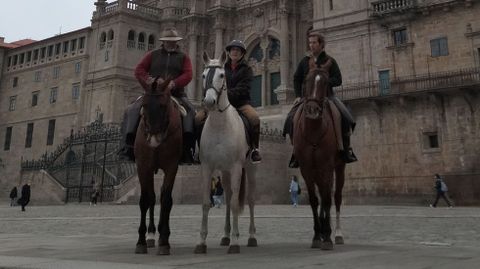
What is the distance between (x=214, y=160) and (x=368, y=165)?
25.1m

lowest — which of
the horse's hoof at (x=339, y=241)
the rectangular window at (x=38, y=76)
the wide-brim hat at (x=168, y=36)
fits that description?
the horse's hoof at (x=339, y=241)

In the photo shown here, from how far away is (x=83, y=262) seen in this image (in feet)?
16.4

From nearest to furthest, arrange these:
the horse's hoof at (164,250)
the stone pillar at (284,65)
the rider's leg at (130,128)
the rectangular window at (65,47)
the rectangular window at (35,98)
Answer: the horse's hoof at (164,250), the rider's leg at (130,128), the stone pillar at (284,65), the rectangular window at (65,47), the rectangular window at (35,98)

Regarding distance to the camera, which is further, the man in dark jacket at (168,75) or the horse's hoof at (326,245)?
the man in dark jacket at (168,75)

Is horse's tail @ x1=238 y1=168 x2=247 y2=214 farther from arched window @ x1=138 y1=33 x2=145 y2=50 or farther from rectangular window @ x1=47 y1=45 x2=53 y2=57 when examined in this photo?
rectangular window @ x1=47 y1=45 x2=53 y2=57

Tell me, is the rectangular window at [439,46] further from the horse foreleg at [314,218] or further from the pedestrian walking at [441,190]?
the horse foreleg at [314,218]

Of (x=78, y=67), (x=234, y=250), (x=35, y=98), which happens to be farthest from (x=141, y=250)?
(x=35, y=98)

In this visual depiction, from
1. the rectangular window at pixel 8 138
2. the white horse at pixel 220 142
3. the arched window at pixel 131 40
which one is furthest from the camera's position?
the rectangular window at pixel 8 138

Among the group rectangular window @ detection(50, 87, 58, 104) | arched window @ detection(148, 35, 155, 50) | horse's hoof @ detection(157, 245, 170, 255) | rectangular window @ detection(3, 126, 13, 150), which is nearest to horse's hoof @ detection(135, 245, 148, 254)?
horse's hoof @ detection(157, 245, 170, 255)

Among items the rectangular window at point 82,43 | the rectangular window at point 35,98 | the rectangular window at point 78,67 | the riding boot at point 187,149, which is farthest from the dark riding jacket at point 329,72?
the rectangular window at point 35,98

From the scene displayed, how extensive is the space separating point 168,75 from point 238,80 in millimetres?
1216

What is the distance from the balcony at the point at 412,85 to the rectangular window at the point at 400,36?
8.98 feet

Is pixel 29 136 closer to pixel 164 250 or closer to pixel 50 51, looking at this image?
pixel 50 51

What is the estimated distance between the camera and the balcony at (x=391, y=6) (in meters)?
31.1
